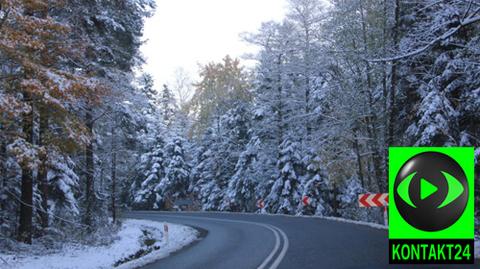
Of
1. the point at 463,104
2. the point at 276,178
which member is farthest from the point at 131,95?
the point at 276,178

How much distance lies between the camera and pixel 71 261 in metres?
12.7

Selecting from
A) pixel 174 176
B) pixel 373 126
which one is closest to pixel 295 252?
pixel 373 126

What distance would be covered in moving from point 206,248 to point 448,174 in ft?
35.4

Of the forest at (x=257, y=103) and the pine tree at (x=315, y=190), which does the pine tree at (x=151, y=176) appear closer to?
the forest at (x=257, y=103)

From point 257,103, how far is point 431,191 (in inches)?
1277

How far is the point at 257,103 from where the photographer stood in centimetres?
3741

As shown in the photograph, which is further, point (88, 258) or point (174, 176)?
point (174, 176)

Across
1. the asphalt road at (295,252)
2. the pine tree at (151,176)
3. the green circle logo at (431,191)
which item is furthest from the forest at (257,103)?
the pine tree at (151,176)

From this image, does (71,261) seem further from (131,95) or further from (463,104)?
(463,104)

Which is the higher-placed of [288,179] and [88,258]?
[288,179]

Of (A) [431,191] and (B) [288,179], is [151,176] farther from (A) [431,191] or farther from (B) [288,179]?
(A) [431,191]

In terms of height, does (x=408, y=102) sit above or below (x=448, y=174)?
above

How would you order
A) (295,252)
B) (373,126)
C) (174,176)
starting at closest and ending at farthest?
A: (295,252)
(373,126)
(174,176)

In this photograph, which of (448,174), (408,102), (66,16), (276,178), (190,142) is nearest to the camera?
(448,174)
